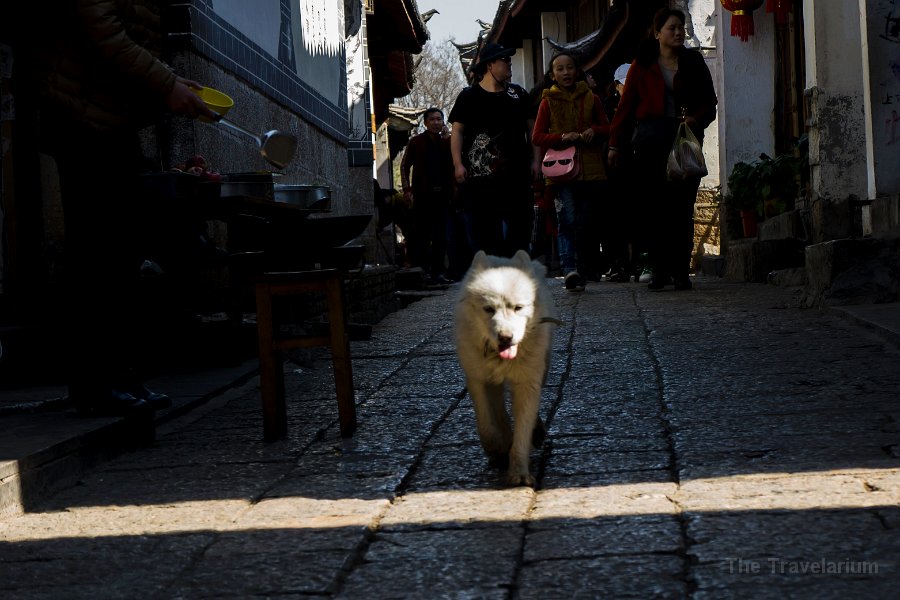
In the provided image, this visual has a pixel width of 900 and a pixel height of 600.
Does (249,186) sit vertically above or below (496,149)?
below

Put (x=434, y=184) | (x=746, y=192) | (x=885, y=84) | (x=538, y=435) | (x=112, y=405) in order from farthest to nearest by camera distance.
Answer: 1. (x=434, y=184)
2. (x=746, y=192)
3. (x=885, y=84)
4. (x=112, y=405)
5. (x=538, y=435)

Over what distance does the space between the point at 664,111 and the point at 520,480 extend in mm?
7060

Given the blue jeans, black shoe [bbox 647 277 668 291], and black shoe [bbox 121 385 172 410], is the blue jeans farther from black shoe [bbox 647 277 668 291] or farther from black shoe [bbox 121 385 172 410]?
black shoe [bbox 121 385 172 410]

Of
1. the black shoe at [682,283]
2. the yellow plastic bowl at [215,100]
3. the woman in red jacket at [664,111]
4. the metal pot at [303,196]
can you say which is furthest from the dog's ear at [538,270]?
the black shoe at [682,283]

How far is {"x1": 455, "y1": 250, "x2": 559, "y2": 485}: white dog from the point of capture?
4.03 meters

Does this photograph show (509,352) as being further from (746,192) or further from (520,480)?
(746,192)

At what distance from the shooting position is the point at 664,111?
10469mm

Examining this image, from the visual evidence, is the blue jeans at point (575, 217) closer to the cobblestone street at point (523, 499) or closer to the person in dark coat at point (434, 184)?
the person in dark coat at point (434, 184)

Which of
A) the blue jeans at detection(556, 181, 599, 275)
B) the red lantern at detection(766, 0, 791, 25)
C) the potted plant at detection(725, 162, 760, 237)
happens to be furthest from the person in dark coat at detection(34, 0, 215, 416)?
the red lantern at detection(766, 0, 791, 25)

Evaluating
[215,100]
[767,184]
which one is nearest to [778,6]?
[767,184]

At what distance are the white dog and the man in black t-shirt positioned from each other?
4708 mm

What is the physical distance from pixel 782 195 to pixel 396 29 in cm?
1119

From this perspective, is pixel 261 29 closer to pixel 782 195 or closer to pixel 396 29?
pixel 782 195

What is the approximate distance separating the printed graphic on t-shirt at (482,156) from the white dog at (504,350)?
15.4ft
